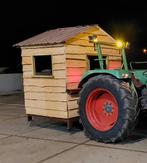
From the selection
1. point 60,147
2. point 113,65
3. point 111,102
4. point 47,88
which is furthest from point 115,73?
point 113,65

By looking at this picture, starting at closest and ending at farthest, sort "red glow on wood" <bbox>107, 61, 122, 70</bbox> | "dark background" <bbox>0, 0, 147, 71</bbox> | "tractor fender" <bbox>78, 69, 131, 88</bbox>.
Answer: "tractor fender" <bbox>78, 69, 131, 88</bbox> < "red glow on wood" <bbox>107, 61, 122, 70</bbox> < "dark background" <bbox>0, 0, 147, 71</bbox>

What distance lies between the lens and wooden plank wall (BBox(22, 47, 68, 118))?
279 inches

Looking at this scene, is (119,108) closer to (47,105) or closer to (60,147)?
(60,147)

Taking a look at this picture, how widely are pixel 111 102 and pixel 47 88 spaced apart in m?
1.60

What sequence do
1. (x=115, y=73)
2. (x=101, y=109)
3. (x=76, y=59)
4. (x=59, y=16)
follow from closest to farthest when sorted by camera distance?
(x=115, y=73) < (x=101, y=109) < (x=76, y=59) < (x=59, y=16)

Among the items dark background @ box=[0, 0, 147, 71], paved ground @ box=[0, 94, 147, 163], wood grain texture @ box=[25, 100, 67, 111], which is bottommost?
paved ground @ box=[0, 94, 147, 163]

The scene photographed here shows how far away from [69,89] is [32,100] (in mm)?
1055

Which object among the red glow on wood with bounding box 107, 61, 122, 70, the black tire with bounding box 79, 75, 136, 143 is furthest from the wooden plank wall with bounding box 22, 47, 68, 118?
the red glow on wood with bounding box 107, 61, 122, 70

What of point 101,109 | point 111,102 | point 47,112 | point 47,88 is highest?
point 47,88

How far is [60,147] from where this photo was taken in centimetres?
601

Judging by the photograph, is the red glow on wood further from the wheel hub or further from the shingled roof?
the wheel hub

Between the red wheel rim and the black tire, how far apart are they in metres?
0.09

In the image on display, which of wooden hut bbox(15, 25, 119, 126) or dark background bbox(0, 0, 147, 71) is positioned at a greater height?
dark background bbox(0, 0, 147, 71)

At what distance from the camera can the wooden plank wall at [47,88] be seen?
7097 mm
